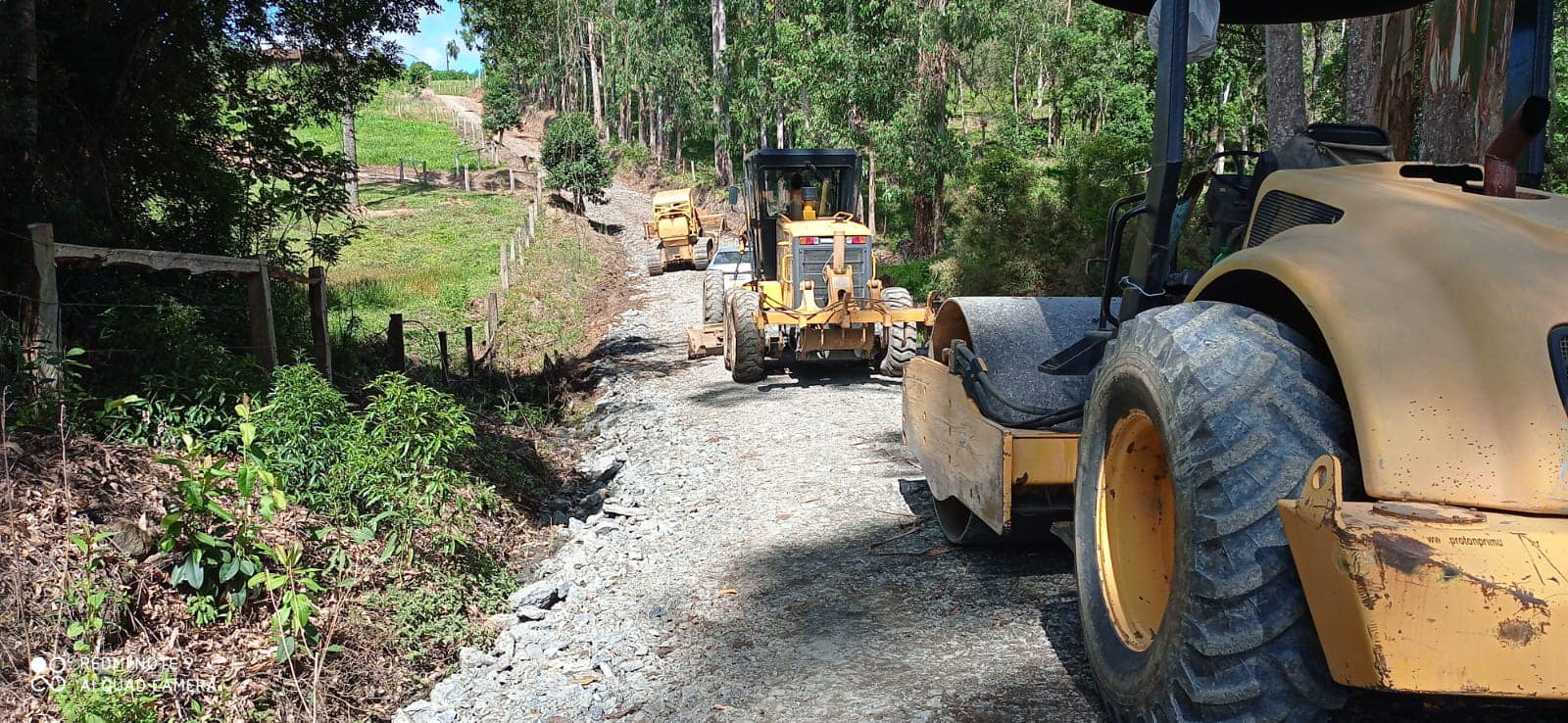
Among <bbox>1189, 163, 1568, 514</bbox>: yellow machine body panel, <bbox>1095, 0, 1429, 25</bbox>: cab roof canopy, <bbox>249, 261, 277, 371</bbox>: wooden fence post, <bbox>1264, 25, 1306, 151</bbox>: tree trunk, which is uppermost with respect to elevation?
<bbox>1264, 25, 1306, 151</bbox>: tree trunk

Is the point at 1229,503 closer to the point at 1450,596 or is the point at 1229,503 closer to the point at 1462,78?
the point at 1450,596

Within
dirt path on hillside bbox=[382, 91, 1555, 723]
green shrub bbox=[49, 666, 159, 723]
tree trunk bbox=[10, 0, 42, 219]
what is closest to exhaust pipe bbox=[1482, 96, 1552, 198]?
dirt path on hillside bbox=[382, 91, 1555, 723]

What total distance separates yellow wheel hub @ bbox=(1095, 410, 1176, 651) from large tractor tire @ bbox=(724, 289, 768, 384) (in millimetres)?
9367

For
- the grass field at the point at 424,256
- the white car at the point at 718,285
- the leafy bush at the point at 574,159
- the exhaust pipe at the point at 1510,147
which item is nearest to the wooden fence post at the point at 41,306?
the exhaust pipe at the point at 1510,147

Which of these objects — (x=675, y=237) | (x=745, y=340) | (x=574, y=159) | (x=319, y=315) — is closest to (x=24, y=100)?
(x=319, y=315)

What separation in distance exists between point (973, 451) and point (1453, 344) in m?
2.68

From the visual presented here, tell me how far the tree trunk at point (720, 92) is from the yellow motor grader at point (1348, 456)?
128 feet

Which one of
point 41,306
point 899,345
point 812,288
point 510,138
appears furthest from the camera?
point 510,138

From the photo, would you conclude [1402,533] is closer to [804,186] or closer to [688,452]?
[688,452]

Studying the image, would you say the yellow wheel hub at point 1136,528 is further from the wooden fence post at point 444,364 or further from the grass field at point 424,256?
the grass field at point 424,256

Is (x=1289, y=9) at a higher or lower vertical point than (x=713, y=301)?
higher

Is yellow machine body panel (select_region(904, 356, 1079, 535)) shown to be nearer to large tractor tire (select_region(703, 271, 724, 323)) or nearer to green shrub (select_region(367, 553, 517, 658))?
green shrub (select_region(367, 553, 517, 658))

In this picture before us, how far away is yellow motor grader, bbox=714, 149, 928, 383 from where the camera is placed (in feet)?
41.0

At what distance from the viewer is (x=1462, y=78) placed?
853 centimetres
